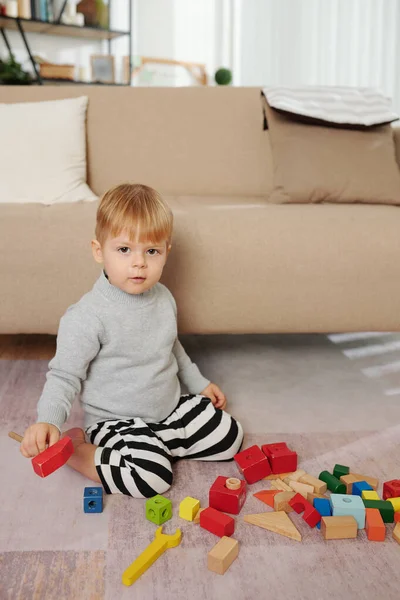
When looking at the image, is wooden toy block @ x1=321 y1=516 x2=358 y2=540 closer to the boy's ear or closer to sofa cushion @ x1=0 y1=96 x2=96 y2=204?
the boy's ear

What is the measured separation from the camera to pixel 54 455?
2.82 ft

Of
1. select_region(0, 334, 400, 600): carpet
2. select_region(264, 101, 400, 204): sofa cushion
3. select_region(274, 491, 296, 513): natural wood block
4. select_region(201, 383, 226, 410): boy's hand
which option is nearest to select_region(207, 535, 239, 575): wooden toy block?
select_region(0, 334, 400, 600): carpet

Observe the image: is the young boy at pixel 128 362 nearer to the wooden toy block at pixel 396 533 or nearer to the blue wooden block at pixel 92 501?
the blue wooden block at pixel 92 501

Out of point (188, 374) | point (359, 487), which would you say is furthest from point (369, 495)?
point (188, 374)

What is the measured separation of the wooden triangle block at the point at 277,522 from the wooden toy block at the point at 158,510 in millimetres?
→ 121

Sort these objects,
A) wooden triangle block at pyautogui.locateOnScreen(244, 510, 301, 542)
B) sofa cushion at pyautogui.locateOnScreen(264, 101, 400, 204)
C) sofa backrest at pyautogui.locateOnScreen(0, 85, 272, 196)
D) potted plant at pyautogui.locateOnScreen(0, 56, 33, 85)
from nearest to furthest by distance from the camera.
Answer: wooden triangle block at pyautogui.locateOnScreen(244, 510, 301, 542)
sofa cushion at pyautogui.locateOnScreen(264, 101, 400, 204)
sofa backrest at pyautogui.locateOnScreen(0, 85, 272, 196)
potted plant at pyautogui.locateOnScreen(0, 56, 33, 85)

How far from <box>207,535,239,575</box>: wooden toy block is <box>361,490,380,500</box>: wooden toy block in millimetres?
238

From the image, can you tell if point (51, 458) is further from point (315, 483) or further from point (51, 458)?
point (315, 483)

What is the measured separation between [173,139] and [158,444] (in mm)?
1156

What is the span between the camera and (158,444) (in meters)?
1.02

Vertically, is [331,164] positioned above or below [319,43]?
below

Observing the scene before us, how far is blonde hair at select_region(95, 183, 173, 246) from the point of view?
1.03 metres

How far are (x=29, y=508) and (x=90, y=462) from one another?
0.42 feet

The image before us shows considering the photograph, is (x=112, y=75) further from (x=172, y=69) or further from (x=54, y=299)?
(x=54, y=299)
